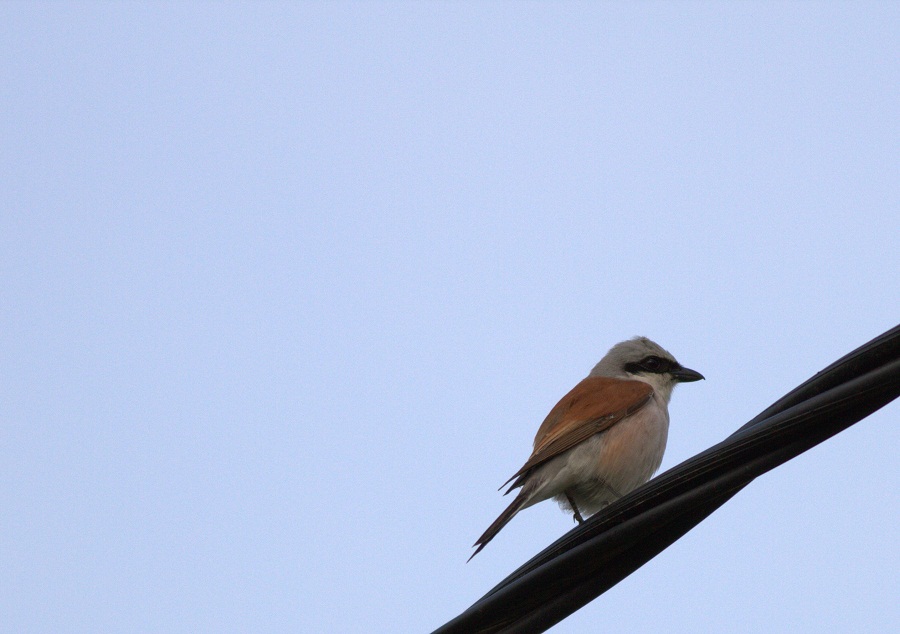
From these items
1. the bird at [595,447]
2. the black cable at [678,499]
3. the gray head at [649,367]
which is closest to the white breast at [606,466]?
the bird at [595,447]

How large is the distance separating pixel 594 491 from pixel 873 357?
2.68 meters

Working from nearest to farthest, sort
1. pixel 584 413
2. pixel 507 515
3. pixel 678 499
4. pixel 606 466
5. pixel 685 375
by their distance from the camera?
pixel 678 499 → pixel 507 515 → pixel 606 466 → pixel 584 413 → pixel 685 375

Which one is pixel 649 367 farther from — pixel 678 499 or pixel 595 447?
pixel 678 499

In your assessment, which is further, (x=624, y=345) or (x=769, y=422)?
(x=624, y=345)

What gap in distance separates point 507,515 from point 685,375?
7.98 ft

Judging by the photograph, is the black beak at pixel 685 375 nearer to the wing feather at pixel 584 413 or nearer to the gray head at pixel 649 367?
the gray head at pixel 649 367

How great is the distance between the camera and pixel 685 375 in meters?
6.05

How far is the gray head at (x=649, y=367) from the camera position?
6020 millimetres

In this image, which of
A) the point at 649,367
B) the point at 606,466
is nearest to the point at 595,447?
the point at 606,466

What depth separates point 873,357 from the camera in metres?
2.29

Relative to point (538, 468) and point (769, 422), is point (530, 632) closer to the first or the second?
point (769, 422)

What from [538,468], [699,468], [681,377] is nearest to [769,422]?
[699,468]

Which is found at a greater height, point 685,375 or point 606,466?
point 685,375

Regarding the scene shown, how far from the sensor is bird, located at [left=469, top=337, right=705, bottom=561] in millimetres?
4602
